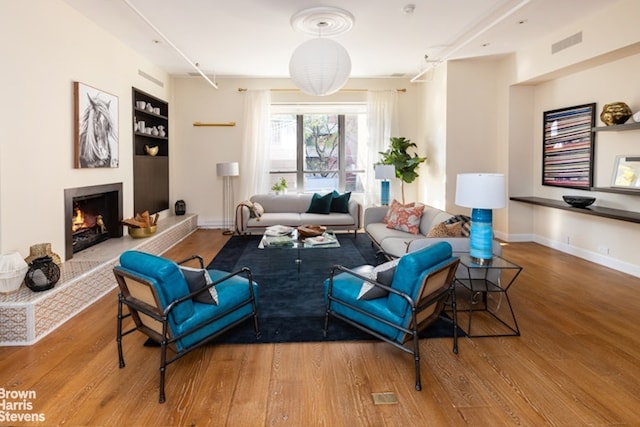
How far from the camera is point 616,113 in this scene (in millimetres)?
4465

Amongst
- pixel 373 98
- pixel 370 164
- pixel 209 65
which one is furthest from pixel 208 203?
pixel 373 98

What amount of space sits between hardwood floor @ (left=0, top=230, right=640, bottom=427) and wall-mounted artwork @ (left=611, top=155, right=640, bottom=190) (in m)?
1.91

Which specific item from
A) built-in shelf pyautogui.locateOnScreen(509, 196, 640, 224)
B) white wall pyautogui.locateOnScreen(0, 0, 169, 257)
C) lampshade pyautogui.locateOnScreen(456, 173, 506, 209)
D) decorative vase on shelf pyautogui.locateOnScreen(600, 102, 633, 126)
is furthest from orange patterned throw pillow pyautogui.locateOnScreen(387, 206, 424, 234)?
white wall pyautogui.locateOnScreen(0, 0, 169, 257)

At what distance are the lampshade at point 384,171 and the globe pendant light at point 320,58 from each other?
264cm

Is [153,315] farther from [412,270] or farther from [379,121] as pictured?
[379,121]

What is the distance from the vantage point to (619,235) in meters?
4.75

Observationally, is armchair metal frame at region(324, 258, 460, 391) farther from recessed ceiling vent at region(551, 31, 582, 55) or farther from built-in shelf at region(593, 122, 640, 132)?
recessed ceiling vent at region(551, 31, 582, 55)

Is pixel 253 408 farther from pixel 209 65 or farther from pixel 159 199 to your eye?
pixel 209 65

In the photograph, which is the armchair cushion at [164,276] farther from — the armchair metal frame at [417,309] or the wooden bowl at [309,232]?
the wooden bowl at [309,232]

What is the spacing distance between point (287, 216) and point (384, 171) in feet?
6.03

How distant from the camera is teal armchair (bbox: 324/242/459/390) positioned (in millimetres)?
2393

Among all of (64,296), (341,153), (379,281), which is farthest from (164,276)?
(341,153)

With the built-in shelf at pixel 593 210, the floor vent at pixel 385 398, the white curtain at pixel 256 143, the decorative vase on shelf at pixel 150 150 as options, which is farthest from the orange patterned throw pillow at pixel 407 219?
the decorative vase on shelf at pixel 150 150

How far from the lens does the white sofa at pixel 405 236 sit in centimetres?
359
